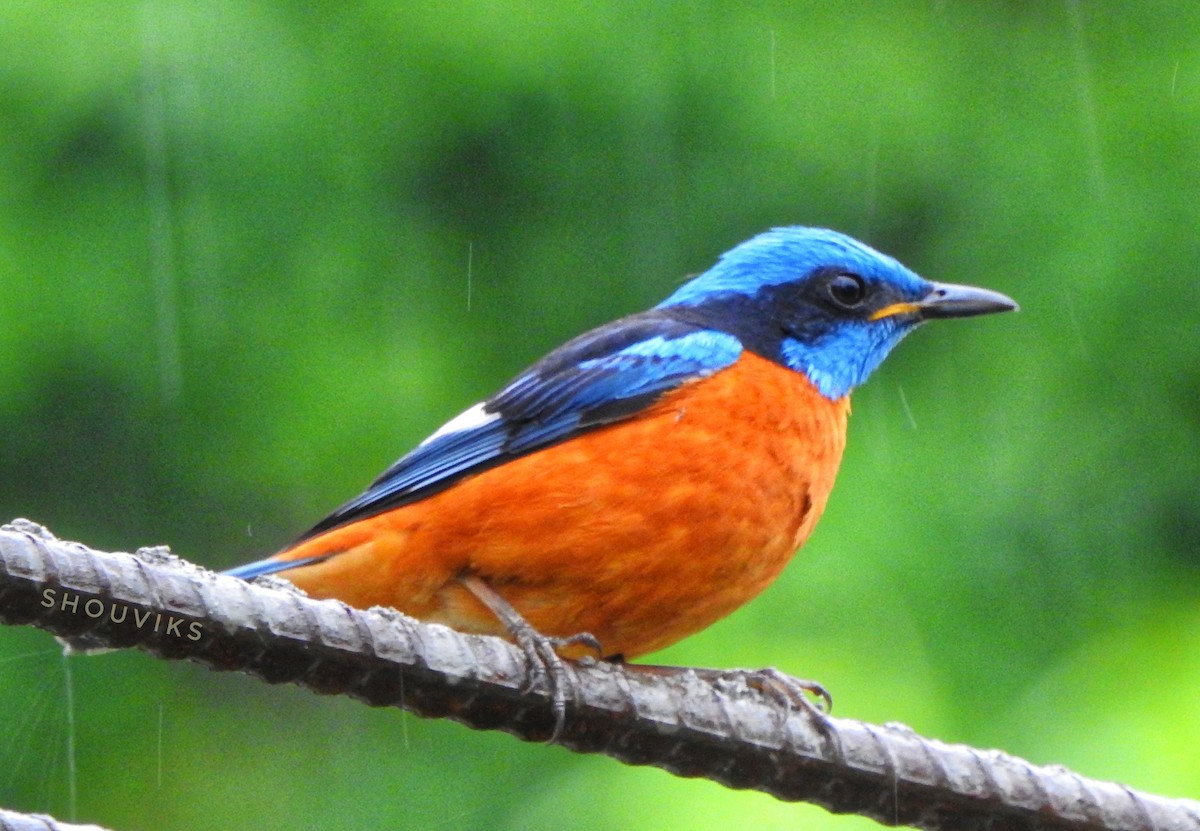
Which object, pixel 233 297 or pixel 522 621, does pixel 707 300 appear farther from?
pixel 233 297

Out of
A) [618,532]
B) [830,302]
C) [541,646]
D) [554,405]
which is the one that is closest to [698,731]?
[541,646]

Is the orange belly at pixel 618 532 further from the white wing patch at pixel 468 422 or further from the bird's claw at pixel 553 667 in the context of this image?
the white wing patch at pixel 468 422

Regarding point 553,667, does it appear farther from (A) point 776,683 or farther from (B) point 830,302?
(B) point 830,302

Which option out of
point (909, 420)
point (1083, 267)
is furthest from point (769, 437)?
point (1083, 267)

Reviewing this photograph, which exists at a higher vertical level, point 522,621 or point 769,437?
point 769,437

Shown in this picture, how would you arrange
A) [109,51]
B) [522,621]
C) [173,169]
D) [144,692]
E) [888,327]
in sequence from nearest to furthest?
[522,621]
[888,327]
[109,51]
[173,169]
[144,692]

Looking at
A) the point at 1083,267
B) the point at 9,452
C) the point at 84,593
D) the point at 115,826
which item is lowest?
the point at 115,826
